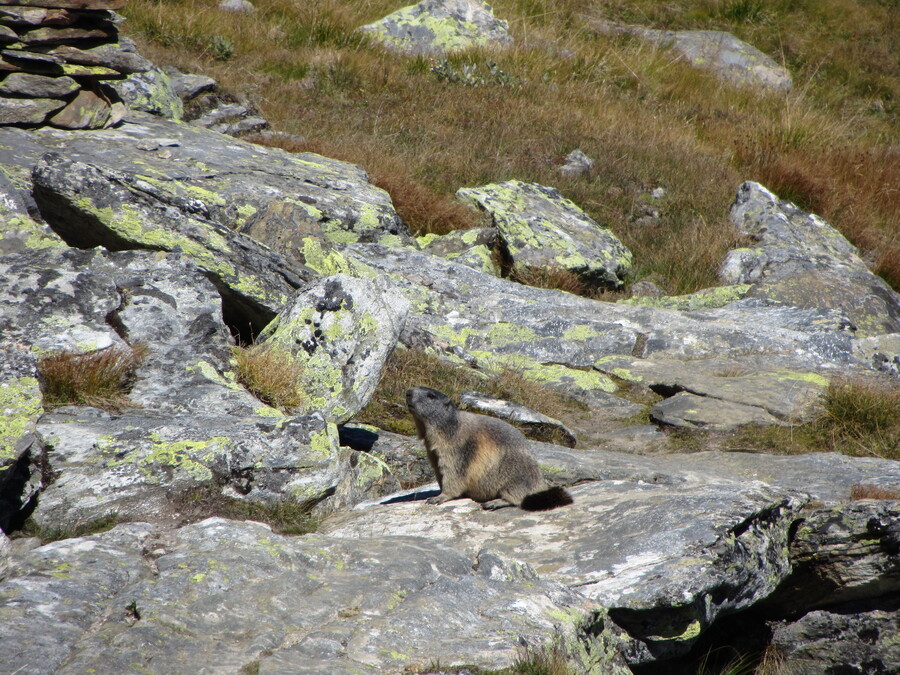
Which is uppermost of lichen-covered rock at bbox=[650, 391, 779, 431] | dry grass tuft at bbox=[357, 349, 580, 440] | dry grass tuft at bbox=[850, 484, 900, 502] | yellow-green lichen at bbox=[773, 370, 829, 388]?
dry grass tuft at bbox=[850, 484, 900, 502]

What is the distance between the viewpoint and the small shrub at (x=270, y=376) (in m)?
6.17

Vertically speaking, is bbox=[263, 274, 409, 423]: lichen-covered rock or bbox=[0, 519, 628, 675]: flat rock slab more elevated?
bbox=[0, 519, 628, 675]: flat rock slab

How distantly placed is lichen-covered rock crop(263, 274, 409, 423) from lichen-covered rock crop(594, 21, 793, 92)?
17061mm

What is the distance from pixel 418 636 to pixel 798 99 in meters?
19.3

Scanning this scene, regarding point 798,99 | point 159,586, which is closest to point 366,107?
point 798,99

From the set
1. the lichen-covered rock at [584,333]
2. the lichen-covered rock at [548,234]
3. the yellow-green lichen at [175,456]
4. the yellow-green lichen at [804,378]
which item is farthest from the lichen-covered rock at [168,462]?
the lichen-covered rock at [548,234]

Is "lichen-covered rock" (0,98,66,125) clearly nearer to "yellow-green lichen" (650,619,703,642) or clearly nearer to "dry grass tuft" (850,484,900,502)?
"yellow-green lichen" (650,619,703,642)

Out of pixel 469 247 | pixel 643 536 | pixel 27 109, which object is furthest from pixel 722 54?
pixel 643 536

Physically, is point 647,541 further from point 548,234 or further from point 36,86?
point 36,86

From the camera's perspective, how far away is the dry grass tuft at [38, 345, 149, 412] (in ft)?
17.1

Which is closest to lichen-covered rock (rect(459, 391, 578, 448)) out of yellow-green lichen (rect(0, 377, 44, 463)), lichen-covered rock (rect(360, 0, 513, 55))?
yellow-green lichen (rect(0, 377, 44, 463))

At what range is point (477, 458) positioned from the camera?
5.63m

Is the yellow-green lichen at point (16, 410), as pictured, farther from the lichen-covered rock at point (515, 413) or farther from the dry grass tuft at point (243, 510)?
the lichen-covered rock at point (515, 413)

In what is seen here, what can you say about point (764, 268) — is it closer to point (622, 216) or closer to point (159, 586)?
point (622, 216)
